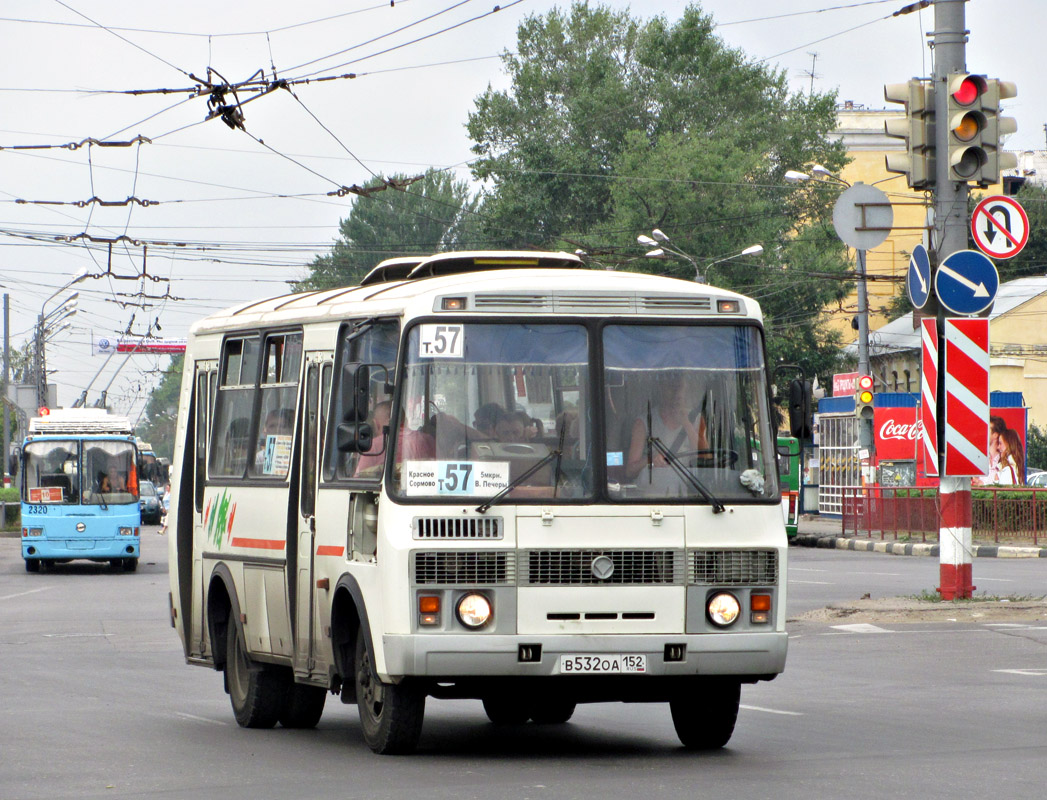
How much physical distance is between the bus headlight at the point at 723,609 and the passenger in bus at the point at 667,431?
0.62 meters

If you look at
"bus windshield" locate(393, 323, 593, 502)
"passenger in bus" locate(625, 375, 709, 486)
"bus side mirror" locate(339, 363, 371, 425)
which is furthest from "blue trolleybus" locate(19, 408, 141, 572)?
"passenger in bus" locate(625, 375, 709, 486)

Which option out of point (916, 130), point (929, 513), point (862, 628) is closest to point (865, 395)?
point (929, 513)

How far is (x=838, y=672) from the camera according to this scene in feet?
46.0

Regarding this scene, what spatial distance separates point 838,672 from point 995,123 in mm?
5591

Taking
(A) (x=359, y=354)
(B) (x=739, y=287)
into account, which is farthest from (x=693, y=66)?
(A) (x=359, y=354)

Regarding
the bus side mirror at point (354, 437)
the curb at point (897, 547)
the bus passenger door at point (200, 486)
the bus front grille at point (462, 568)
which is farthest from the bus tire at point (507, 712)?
the curb at point (897, 547)

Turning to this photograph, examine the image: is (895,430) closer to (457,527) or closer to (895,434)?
(895,434)

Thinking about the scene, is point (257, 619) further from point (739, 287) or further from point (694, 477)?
point (739, 287)

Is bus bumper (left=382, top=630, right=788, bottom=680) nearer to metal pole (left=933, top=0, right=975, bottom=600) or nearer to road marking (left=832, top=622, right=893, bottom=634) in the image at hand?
road marking (left=832, top=622, right=893, bottom=634)

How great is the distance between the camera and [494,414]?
8.95 meters

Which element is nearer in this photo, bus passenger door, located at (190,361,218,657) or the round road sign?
bus passenger door, located at (190,361,218,657)

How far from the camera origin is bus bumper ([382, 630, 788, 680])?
865cm

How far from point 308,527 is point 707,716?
2.40m

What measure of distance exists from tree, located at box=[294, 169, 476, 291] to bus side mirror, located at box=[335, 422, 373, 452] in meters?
77.9
